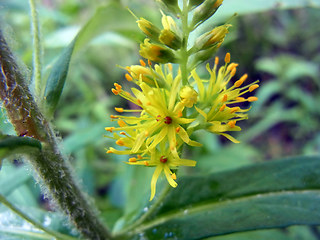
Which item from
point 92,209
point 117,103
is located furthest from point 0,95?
point 117,103

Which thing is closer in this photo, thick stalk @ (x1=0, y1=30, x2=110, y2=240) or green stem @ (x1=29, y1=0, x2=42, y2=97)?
thick stalk @ (x1=0, y1=30, x2=110, y2=240)

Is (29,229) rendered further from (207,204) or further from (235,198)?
(235,198)

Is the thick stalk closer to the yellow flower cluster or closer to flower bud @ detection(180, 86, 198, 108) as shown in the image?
the yellow flower cluster

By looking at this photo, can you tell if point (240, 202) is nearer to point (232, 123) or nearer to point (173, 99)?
point (232, 123)

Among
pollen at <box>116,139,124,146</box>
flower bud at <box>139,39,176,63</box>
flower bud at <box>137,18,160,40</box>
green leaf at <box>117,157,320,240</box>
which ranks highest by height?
flower bud at <box>137,18,160,40</box>

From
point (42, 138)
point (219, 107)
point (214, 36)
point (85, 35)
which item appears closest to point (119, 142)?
point (42, 138)

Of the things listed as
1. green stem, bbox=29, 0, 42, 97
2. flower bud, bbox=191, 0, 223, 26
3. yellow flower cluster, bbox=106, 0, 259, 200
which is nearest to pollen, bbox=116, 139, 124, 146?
yellow flower cluster, bbox=106, 0, 259, 200

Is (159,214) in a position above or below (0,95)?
below
